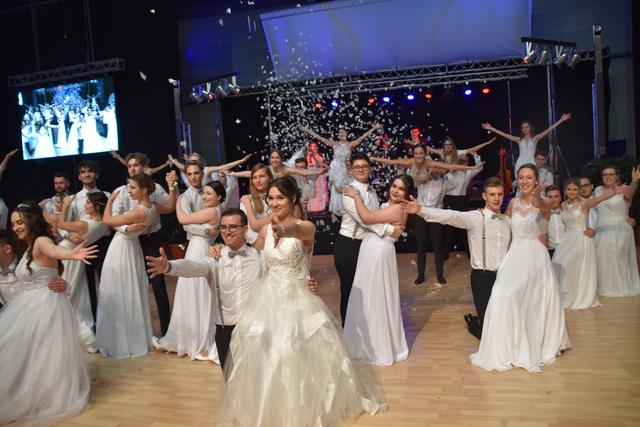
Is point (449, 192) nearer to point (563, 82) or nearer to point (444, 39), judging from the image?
point (444, 39)

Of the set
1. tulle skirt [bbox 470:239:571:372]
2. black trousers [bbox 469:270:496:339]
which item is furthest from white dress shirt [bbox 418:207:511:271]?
tulle skirt [bbox 470:239:571:372]

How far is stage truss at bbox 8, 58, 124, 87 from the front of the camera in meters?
10.2

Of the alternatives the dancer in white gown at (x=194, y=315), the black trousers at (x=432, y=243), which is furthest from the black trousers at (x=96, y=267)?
the black trousers at (x=432, y=243)

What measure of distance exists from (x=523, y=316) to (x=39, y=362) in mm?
3314

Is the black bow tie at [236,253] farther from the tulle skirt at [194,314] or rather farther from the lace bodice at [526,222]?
the lace bodice at [526,222]

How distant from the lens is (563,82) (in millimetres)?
10883

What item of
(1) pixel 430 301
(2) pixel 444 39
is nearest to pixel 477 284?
(1) pixel 430 301

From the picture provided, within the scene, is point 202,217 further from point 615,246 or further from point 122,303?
point 615,246

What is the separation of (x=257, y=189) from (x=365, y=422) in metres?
2.09

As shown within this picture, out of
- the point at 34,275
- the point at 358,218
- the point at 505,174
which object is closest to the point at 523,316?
the point at 358,218

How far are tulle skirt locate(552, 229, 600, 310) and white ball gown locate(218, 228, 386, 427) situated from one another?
3.26 meters

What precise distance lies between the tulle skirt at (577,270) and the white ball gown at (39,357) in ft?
14.8

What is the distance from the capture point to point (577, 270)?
5.82 meters

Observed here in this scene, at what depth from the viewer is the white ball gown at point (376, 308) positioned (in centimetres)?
438
